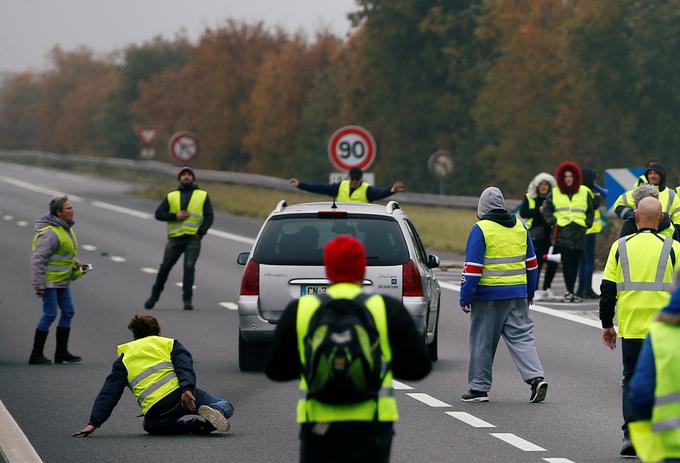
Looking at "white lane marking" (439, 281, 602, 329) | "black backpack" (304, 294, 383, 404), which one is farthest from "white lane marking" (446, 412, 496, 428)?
"white lane marking" (439, 281, 602, 329)

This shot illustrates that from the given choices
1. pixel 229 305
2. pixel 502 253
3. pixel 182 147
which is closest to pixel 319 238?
pixel 502 253

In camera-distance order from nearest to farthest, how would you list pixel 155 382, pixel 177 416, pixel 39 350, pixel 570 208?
pixel 155 382 → pixel 177 416 → pixel 39 350 → pixel 570 208

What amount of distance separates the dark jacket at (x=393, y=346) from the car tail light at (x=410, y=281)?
776 cm

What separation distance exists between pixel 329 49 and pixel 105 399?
275ft

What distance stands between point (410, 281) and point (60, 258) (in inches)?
131

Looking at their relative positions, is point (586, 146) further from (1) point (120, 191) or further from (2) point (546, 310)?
(2) point (546, 310)

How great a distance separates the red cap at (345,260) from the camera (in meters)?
6.82

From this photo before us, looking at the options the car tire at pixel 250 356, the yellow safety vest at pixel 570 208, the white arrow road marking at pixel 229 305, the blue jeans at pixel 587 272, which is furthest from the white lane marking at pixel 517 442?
the blue jeans at pixel 587 272

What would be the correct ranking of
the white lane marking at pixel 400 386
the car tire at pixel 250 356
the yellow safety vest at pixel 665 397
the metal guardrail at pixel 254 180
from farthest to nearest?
the metal guardrail at pixel 254 180
the car tire at pixel 250 356
the white lane marking at pixel 400 386
the yellow safety vest at pixel 665 397

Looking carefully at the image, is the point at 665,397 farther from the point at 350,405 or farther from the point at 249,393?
the point at 249,393

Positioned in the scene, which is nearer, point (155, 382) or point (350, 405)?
point (350, 405)

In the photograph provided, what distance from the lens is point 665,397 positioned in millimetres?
6465

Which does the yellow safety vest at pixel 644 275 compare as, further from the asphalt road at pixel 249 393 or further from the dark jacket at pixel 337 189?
the dark jacket at pixel 337 189

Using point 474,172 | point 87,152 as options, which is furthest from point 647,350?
point 87,152
